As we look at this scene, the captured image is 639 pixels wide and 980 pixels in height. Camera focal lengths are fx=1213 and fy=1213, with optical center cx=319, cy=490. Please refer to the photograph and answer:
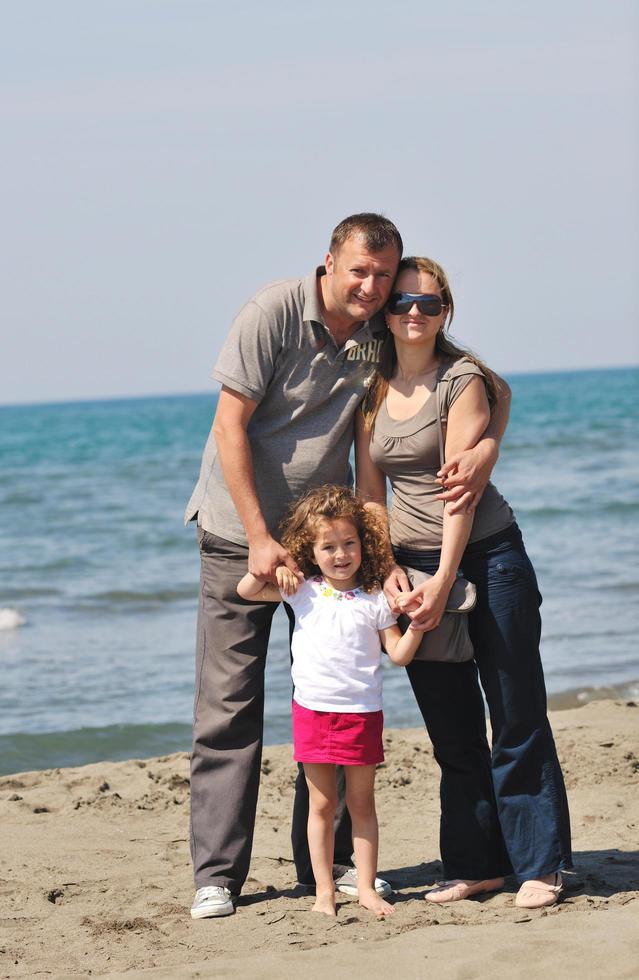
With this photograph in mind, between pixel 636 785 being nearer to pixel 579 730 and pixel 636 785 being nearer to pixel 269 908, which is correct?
pixel 579 730

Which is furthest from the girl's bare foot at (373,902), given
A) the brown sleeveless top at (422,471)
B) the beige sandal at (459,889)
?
the brown sleeveless top at (422,471)

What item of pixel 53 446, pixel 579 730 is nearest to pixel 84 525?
pixel 579 730

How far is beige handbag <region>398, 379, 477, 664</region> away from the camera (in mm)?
3947

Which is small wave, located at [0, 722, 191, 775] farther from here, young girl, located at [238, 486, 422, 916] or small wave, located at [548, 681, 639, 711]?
young girl, located at [238, 486, 422, 916]

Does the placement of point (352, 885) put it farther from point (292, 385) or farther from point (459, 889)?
point (292, 385)

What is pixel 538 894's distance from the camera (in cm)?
400

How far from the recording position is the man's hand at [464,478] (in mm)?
3828

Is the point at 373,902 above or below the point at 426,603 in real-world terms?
below

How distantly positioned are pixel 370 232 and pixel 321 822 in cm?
198

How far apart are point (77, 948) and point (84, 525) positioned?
13701 millimetres

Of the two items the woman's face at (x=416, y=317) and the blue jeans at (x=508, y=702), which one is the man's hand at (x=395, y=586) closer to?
the blue jeans at (x=508, y=702)

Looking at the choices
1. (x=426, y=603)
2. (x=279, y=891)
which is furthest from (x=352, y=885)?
(x=426, y=603)

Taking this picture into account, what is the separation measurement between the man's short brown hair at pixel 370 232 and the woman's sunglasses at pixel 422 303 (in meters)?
0.18

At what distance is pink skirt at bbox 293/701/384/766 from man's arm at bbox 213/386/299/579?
513 mm
